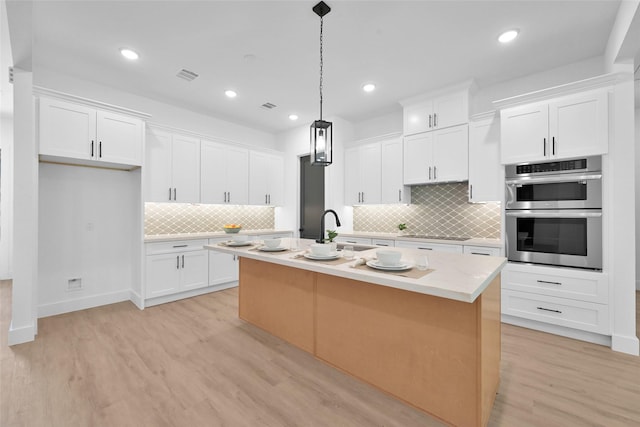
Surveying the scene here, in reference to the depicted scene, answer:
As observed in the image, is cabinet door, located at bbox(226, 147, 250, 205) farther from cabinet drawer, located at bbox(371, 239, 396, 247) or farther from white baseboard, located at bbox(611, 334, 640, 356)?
white baseboard, located at bbox(611, 334, 640, 356)

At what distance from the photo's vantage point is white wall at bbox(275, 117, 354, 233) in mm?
5059

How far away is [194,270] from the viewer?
4.18 metres

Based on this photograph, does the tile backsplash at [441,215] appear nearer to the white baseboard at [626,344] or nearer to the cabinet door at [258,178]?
the white baseboard at [626,344]

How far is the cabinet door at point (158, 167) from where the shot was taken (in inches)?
153

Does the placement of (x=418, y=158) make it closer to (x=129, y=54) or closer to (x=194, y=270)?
(x=194, y=270)

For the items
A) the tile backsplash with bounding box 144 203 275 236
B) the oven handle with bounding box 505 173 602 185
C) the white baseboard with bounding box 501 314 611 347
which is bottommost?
the white baseboard with bounding box 501 314 611 347

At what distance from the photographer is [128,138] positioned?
3.59 meters

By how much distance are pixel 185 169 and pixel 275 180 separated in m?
1.81

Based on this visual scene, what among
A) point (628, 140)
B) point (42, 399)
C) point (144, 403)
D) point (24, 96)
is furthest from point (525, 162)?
point (24, 96)

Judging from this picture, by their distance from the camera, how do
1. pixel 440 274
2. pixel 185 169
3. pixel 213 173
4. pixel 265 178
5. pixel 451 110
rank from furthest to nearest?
pixel 265 178
pixel 213 173
pixel 185 169
pixel 451 110
pixel 440 274

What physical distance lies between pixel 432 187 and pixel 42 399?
189 inches

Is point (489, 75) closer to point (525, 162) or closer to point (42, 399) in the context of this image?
point (525, 162)

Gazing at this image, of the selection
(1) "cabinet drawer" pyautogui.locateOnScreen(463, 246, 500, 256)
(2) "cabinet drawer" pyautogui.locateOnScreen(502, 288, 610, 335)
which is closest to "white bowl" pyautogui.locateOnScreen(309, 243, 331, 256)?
(1) "cabinet drawer" pyautogui.locateOnScreen(463, 246, 500, 256)

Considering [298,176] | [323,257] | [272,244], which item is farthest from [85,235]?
[323,257]
